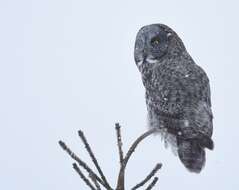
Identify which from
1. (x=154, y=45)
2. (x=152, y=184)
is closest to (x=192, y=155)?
(x=154, y=45)

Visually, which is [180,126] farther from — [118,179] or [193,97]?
[118,179]

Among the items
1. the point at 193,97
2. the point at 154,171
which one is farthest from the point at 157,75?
the point at 154,171

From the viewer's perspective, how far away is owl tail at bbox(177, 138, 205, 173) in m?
2.74

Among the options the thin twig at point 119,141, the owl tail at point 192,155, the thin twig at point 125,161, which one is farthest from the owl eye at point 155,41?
the thin twig at point 119,141

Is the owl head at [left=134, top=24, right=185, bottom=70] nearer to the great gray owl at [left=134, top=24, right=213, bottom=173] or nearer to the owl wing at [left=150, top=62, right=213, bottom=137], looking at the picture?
the great gray owl at [left=134, top=24, right=213, bottom=173]

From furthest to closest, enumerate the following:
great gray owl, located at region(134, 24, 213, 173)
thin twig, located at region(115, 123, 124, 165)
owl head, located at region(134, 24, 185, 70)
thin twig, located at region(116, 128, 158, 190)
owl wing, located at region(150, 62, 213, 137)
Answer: owl head, located at region(134, 24, 185, 70) < owl wing, located at region(150, 62, 213, 137) < great gray owl, located at region(134, 24, 213, 173) < thin twig, located at region(115, 123, 124, 165) < thin twig, located at region(116, 128, 158, 190)

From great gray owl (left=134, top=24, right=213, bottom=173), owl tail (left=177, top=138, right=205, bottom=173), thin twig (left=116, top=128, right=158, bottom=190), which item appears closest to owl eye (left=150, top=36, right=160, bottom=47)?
great gray owl (left=134, top=24, right=213, bottom=173)

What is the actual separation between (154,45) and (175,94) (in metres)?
0.93

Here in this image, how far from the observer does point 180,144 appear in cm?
307

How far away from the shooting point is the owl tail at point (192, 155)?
8.98ft

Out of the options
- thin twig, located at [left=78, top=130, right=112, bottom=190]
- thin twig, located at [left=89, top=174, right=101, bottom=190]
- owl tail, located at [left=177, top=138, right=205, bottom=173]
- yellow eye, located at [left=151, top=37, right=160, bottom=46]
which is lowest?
owl tail, located at [left=177, top=138, right=205, bottom=173]

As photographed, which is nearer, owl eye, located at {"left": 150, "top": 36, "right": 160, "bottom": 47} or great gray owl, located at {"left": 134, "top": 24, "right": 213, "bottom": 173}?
great gray owl, located at {"left": 134, "top": 24, "right": 213, "bottom": 173}

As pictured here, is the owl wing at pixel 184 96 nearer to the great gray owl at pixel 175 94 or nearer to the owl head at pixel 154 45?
the great gray owl at pixel 175 94

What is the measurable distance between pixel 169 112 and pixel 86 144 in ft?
7.96
